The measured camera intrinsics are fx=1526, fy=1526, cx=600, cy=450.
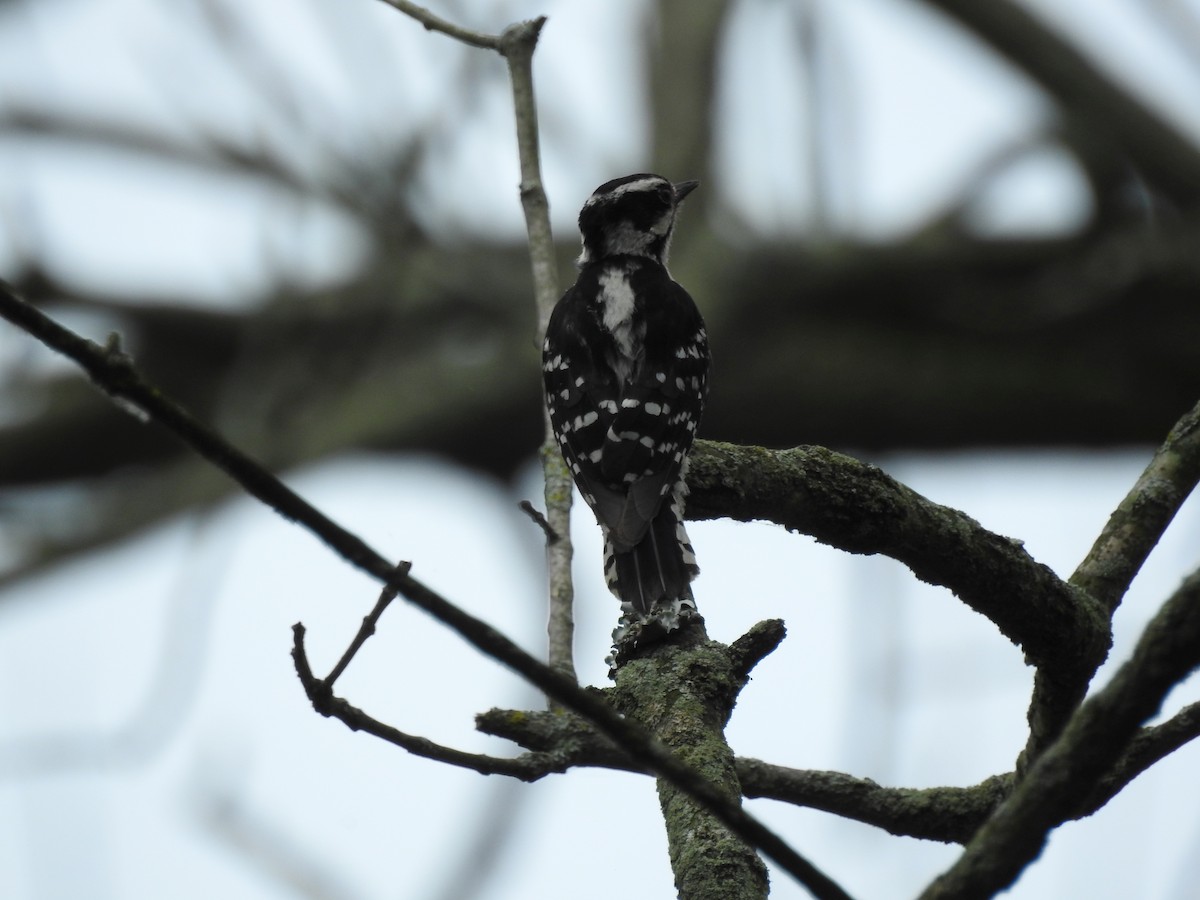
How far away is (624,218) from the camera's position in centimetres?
640

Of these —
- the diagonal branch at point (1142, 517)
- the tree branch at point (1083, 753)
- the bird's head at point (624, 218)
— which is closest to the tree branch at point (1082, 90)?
the bird's head at point (624, 218)

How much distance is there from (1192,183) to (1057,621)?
35.3ft

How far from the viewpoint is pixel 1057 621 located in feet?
10.4

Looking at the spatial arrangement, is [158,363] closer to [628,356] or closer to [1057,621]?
[628,356]

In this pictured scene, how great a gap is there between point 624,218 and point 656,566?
111 inches

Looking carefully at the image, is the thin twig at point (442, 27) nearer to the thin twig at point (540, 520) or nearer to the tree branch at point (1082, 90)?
the thin twig at point (540, 520)

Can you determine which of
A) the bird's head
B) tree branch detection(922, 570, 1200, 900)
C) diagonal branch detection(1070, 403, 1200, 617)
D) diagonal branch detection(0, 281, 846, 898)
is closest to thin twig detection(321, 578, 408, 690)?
diagonal branch detection(0, 281, 846, 898)

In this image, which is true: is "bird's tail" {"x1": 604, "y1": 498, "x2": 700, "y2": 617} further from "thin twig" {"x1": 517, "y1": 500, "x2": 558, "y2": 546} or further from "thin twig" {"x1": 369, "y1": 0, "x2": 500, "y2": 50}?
"thin twig" {"x1": 369, "y1": 0, "x2": 500, "y2": 50}

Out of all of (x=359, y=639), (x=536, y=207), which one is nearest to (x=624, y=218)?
(x=536, y=207)

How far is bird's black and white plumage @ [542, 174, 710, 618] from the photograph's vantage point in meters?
3.97

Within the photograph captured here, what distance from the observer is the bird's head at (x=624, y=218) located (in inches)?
251

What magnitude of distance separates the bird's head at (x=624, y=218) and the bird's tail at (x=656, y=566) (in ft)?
7.97

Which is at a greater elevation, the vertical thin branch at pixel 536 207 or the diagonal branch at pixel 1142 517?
the vertical thin branch at pixel 536 207

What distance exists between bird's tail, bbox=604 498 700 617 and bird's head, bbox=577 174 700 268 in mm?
2429
